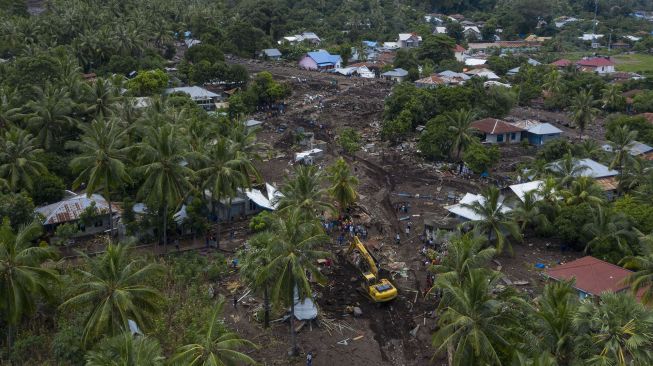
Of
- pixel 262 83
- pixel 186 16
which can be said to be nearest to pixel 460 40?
pixel 186 16

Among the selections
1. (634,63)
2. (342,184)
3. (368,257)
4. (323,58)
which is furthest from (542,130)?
(634,63)

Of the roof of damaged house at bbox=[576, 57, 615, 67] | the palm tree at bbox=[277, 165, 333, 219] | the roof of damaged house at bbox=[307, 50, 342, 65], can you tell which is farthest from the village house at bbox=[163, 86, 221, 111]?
the roof of damaged house at bbox=[576, 57, 615, 67]

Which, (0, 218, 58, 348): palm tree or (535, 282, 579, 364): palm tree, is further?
(0, 218, 58, 348): palm tree

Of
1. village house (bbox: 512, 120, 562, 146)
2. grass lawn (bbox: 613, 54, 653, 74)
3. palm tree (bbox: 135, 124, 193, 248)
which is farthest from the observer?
grass lawn (bbox: 613, 54, 653, 74)

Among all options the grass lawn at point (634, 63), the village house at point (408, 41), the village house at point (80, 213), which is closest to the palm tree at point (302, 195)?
the village house at point (80, 213)

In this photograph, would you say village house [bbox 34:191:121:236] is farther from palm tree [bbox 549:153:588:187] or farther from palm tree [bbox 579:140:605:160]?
palm tree [bbox 579:140:605:160]

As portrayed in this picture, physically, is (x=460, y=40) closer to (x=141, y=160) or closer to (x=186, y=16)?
(x=186, y=16)
